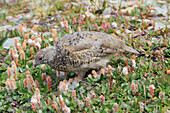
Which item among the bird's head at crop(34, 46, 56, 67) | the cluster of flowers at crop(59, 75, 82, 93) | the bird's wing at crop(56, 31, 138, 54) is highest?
the bird's wing at crop(56, 31, 138, 54)

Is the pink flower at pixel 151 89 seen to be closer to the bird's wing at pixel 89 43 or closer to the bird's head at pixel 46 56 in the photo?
the bird's wing at pixel 89 43

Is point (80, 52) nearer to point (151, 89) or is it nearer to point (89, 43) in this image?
point (89, 43)

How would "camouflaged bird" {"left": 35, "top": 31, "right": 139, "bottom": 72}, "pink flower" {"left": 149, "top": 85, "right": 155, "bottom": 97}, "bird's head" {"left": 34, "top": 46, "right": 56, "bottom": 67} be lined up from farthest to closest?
"bird's head" {"left": 34, "top": 46, "right": 56, "bottom": 67} → "camouflaged bird" {"left": 35, "top": 31, "right": 139, "bottom": 72} → "pink flower" {"left": 149, "top": 85, "right": 155, "bottom": 97}

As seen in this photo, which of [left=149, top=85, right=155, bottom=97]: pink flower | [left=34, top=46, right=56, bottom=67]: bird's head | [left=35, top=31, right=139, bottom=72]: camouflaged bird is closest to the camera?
[left=149, top=85, right=155, bottom=97]: pink flower

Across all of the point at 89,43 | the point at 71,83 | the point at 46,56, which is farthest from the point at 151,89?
the point at 46,56

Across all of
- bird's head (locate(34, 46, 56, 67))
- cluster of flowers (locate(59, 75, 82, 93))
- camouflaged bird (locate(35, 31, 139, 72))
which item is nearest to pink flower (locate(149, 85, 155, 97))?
camouflaged bird (locate(35, 31, 139, 72))

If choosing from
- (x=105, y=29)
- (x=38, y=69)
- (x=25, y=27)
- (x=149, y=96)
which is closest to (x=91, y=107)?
A: (x=149, y=96)

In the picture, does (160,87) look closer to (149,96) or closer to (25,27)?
(149,96)

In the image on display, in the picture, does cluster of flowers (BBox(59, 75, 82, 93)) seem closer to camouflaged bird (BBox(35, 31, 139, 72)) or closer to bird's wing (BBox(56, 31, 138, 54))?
camouflaged bird (BBox(35, 31, 139, 72))
